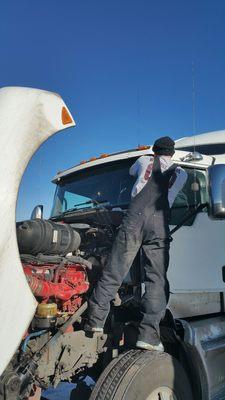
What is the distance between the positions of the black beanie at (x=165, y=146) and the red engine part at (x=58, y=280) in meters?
1.24

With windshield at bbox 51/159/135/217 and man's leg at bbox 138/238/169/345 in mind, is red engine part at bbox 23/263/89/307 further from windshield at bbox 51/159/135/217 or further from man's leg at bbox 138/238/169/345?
windshield at bbox 51/159/135/217

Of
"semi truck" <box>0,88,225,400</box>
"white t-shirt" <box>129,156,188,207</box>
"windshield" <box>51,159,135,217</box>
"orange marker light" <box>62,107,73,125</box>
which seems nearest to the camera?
"semi truck" <box>0,88,225,400</box>

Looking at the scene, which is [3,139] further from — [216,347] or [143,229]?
[216,347]

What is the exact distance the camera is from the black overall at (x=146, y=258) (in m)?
3.65

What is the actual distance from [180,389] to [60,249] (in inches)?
61.8

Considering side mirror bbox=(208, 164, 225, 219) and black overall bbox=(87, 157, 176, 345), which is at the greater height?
side mirror bbox=(208, 164, 225, 219)

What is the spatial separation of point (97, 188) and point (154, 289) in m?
1.62

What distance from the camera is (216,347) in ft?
13.7

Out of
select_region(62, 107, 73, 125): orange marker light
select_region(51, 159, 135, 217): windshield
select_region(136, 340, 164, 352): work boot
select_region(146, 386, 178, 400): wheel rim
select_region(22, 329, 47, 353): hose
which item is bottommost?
select_region(146, 386, 178, 400): wheel rim

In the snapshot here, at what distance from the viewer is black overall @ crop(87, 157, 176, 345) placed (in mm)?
3651

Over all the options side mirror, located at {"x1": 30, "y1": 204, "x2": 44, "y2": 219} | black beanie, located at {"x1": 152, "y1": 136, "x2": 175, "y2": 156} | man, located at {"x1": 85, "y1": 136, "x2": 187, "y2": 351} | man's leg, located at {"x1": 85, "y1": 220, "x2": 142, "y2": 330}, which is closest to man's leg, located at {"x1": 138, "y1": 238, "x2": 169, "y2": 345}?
man, located at {"x1": 85, "y1": 136, "x2": 187, "y2": 351}

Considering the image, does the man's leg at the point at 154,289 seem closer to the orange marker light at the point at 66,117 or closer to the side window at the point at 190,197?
the side window at the point at 190,197

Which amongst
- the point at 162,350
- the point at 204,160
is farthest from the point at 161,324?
the point at 204,160

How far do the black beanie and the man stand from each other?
157mm
